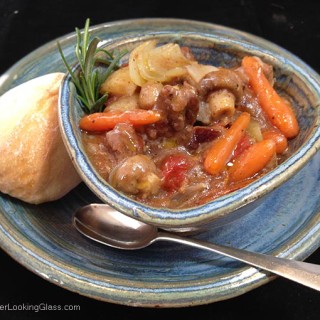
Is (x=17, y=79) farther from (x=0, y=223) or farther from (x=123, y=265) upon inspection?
(x=123, y=265)

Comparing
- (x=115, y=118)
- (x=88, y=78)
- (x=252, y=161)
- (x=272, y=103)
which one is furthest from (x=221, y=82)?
(x=88, y=78)

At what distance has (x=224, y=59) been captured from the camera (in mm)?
2537

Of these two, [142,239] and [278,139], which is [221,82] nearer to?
[278,139]

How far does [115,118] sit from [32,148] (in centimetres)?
45

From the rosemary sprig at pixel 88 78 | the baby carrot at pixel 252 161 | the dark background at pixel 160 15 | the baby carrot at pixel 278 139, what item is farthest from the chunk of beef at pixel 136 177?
the dark background at pixel 160 15

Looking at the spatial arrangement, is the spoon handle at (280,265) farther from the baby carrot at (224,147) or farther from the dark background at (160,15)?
the dark background at (160,15)

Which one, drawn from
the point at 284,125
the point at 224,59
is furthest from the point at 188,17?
the point at 284,125

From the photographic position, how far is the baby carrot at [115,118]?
2.03 meters

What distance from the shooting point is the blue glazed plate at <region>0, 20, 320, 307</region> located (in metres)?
1.79

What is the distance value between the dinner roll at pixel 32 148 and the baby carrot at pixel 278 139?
37.7 inches

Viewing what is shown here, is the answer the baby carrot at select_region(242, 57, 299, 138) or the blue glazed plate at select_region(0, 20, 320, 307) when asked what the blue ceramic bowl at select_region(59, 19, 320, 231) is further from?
the blue glazed plate at select_region(0, 20, 320, 307)

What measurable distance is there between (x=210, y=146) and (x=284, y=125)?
39 centimetres

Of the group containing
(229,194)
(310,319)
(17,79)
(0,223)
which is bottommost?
(310,319)

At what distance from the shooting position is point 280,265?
5.95 ft
